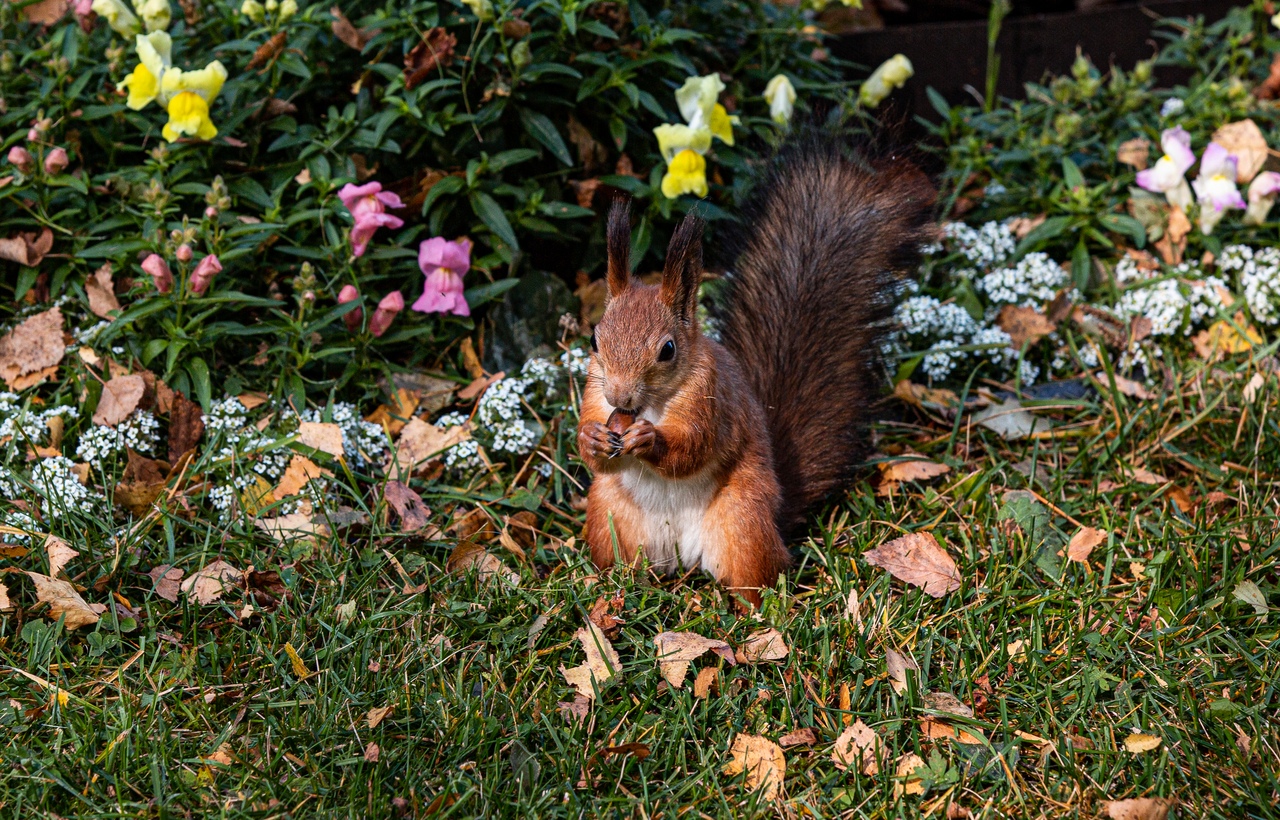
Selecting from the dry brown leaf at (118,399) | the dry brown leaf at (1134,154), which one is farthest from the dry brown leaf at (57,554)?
the dry brown leaf at (1134,154)

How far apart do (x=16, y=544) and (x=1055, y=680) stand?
85.8 inches

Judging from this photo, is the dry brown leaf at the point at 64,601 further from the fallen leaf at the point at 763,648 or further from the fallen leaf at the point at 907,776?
the fallen leaf at the point at 907,776

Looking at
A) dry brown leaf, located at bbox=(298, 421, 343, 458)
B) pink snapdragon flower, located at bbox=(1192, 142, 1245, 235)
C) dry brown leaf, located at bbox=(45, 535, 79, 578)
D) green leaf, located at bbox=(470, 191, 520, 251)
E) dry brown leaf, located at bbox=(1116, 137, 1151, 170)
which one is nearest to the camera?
dry brown leaf, located at bbox=(45, 535, 79, 578)

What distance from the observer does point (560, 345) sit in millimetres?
3283

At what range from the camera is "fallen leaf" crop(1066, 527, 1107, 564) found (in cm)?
256

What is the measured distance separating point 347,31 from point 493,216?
0.67 m

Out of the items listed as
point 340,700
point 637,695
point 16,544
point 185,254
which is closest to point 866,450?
point 637,695

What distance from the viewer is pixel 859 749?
1.99 m

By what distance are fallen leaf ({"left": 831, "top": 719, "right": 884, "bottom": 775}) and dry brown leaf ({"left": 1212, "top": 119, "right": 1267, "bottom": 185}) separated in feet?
8.24

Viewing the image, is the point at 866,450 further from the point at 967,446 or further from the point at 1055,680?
the point at 1055,680

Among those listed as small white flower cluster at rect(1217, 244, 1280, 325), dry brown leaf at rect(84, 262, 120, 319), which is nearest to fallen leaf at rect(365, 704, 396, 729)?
dry brown leaf at rect(84, 262, 120, 319)

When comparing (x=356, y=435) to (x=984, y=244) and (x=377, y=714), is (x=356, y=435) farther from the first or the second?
(x=984, y=244)

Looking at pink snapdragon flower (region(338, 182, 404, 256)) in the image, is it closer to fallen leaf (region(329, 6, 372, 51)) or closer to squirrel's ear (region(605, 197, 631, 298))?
fallen leaf (region(329, 6, 372, 51))

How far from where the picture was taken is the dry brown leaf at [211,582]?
7.78 ft
